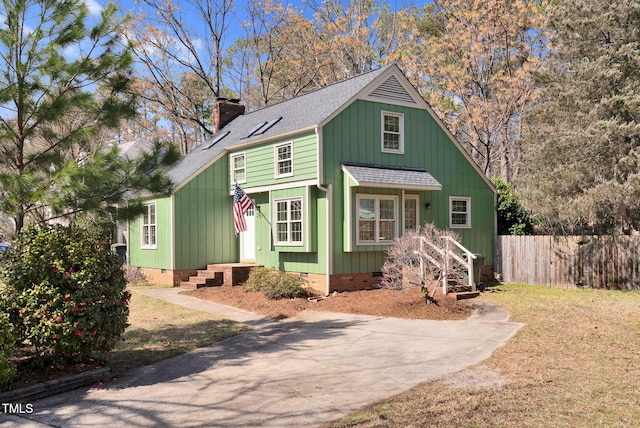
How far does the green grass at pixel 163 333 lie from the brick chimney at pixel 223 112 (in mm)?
11086

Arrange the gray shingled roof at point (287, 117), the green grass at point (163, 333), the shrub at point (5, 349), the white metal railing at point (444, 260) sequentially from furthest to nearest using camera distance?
the gray shingled roof at point (287, 117)
the white metal railing at point (444, 260)
the green grass at point (163, 333)
the shrub at point (5, 349)

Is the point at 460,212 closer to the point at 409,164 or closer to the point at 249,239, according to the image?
the point at 409,164

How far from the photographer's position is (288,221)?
1533 cm

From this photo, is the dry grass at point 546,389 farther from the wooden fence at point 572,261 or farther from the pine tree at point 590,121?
the pine tree at point 590,121

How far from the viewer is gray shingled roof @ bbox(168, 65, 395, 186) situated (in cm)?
1538

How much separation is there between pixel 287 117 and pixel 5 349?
12268 mm

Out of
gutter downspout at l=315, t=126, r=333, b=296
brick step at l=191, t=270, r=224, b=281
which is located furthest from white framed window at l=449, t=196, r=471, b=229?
brick step at l=191, t=270, r=224, b=281

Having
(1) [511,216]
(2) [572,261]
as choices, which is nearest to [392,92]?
(1) [511,216]

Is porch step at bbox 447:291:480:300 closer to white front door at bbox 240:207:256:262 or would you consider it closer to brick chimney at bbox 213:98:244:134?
white front door at bbox 240:207:256:262

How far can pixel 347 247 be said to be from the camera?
14.4 meters

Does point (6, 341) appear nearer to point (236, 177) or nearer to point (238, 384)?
point (238, 384)

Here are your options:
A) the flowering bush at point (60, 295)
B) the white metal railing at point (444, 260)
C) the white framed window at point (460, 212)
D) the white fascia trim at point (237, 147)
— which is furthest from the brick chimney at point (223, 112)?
the flowering bush at point (60, 295)

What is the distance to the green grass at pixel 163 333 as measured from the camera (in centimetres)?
815

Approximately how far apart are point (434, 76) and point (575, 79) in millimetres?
10126
